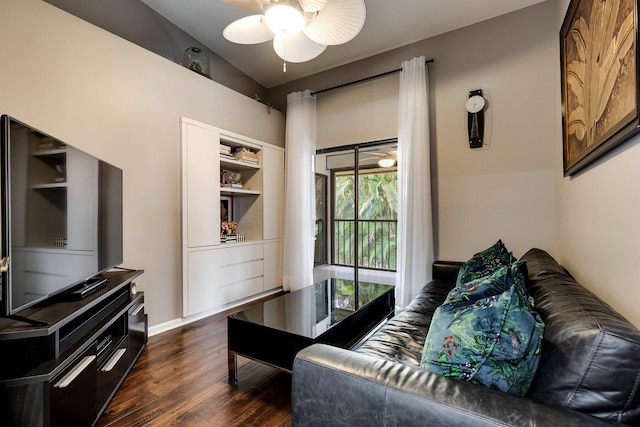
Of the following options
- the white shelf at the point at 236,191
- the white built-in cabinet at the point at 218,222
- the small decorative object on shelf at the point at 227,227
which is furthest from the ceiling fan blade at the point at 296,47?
the small decorative object on shelf at the point at 227,227

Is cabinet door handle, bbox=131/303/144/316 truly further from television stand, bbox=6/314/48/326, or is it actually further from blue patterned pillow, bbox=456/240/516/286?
blue patterned pillow, bbox=456/240/516/286

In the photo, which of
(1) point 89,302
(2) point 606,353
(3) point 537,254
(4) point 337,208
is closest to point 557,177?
(3) point 537,254

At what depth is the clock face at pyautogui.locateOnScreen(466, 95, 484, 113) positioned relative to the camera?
2738mm

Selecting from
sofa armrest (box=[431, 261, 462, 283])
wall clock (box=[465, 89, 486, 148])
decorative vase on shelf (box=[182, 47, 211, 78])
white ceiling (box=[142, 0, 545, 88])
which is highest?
white ceiling (box=[142, 0, 545, 88])

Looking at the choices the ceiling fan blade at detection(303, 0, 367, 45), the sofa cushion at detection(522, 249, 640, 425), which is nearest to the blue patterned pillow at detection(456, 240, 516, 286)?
the sofa cushion at detection(522, 249, 640, 425)

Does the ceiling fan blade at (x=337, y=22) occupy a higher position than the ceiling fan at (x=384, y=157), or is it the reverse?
the ceiling fan blade at (x=337, y=22)

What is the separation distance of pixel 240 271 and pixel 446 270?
2.23 metres

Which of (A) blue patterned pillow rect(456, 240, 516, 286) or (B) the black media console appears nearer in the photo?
(B) the black media console

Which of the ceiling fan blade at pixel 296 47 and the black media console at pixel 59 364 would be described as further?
the ceiling fan blade at pixel 296 47

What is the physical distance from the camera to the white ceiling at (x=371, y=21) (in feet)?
8.72

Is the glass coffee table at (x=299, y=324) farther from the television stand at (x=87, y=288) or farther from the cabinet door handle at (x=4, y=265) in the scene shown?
the cabinet door handle at (x=4, y=265)

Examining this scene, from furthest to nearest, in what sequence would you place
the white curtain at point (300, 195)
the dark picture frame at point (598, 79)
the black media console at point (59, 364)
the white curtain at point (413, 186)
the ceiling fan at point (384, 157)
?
the white curtain at point (300, 195)
the ceiling fan at point (384, 157)
the white curtain at point (413, 186)
the black media console at point (59, 364)
the dark picture frame at point (598, 79)

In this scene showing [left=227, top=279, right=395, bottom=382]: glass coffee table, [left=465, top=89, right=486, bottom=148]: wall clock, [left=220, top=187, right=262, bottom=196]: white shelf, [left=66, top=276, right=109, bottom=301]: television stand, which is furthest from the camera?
[left=220, top=187, right=262, bottom=196]: white shelf

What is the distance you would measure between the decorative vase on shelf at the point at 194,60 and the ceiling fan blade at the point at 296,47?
55.1 inches
